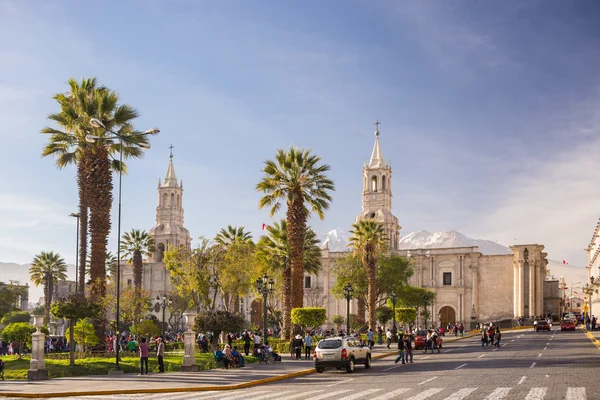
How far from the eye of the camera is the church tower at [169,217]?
327 ft

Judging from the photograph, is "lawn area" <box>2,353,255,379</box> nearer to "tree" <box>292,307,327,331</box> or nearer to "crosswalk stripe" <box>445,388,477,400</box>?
"tree" <box>292,307,327,331</box>

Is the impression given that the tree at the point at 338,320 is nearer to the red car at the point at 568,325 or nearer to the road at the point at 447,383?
the red car at the point at 568,325

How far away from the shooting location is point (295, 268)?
41594 millimetres

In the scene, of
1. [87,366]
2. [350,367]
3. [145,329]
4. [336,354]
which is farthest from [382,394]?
[145,329]

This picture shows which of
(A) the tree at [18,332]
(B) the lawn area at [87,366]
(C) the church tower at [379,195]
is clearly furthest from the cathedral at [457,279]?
(B) the lawn area at [87,366]

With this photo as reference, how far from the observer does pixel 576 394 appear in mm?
16625

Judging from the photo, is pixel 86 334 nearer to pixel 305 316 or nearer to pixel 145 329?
pixel 305 316

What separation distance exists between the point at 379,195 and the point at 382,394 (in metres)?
75.2

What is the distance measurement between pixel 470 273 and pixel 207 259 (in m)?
45.1

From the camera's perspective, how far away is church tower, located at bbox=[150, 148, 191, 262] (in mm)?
99812

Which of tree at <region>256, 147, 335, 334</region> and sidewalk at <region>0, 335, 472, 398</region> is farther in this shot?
tree at <region>256, 147, 335, 334</region>

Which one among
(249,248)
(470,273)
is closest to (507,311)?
(470,273)

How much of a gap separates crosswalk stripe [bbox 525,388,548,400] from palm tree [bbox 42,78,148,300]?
927 inches

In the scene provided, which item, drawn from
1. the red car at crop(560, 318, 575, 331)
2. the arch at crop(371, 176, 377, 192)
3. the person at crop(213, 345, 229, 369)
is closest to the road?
the person at crop(213, 345, 229, 369)
